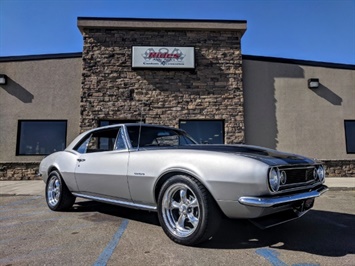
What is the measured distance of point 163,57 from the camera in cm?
997

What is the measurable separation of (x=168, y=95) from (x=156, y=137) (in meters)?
5.95

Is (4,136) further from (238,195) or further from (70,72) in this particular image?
(238,195)

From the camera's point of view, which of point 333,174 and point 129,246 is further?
point 333,174

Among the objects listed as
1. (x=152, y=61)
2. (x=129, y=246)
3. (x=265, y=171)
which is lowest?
(x=129, y=246)

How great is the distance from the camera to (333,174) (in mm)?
9883

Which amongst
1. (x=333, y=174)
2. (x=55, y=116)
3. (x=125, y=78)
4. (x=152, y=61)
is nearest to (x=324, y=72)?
(x=333, y=174)

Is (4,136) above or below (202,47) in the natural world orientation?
below

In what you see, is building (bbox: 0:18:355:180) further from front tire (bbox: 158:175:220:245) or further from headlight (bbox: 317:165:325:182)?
front tire (bbox: 158:175:220:245)

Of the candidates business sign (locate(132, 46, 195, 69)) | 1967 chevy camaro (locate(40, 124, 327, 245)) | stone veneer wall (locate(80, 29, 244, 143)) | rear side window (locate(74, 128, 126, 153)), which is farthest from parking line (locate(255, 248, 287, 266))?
business sign (locate(132, 46, 195, 69))

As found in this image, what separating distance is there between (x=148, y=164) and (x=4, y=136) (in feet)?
29.0

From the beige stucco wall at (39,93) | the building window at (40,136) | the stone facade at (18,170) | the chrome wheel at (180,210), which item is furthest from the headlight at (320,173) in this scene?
the stone facade at (18,170)

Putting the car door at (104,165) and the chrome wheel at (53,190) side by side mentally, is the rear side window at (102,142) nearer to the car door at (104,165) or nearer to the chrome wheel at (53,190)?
the car door at (104,165)

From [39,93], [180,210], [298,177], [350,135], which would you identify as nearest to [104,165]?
[180,210]

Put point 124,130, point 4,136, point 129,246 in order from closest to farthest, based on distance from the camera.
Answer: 1. point 129,246
2. point 124,130
3. point 4,136
